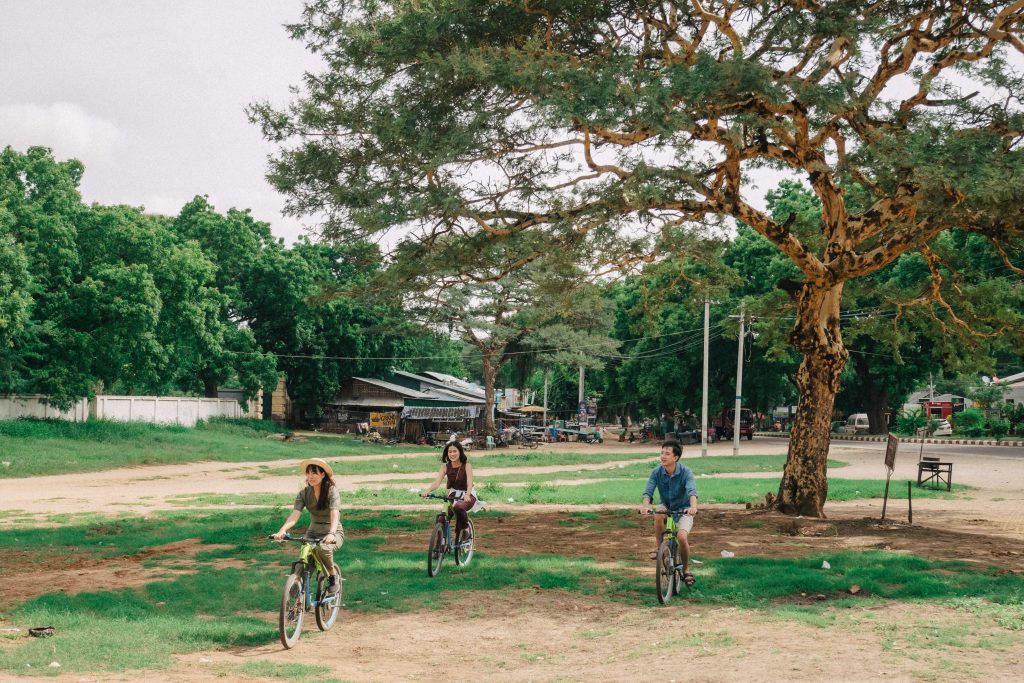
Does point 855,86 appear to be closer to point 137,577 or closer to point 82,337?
point 137,577

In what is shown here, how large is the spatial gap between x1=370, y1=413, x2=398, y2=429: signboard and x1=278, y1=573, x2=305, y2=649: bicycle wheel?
48.4 meters

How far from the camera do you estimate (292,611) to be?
8.60 metres

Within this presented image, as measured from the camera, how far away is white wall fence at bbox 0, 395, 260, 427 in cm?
3769

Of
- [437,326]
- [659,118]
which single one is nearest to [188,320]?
[437,326]

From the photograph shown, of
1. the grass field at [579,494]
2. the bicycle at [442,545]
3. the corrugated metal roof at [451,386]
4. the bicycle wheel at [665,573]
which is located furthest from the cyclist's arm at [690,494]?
the corrugated metal roof at [451,386]

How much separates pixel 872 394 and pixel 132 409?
44868 mm

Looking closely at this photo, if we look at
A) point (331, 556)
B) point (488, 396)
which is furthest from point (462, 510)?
point (488, 396)

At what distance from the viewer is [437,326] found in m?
55.8

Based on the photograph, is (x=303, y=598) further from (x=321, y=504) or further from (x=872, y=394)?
(x=872, y=394)

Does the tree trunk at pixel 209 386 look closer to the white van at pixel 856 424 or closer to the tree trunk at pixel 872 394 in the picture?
the tree trunk at pixel 872 394

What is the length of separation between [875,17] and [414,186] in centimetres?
724

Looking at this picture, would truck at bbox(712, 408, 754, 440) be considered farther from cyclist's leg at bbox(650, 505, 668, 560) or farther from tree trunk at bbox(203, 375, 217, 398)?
cyclist's leg at bbox(650, 505, 668, 560)

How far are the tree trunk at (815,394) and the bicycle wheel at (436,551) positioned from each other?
8.66 m

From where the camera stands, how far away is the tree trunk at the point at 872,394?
200 ft
